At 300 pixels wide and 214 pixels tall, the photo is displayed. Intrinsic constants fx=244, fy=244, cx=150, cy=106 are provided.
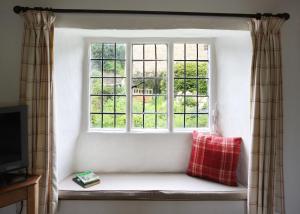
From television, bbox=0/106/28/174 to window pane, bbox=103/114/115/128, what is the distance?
3.03 feet

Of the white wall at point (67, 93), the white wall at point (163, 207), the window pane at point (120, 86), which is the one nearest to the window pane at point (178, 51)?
the window pane at point (120, 86)

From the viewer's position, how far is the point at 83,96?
262 centimetres

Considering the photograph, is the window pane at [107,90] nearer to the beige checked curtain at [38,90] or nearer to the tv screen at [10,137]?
the beige checked curtain at [38,90]

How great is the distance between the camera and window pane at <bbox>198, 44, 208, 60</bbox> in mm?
2678

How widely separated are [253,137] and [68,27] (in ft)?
5.97

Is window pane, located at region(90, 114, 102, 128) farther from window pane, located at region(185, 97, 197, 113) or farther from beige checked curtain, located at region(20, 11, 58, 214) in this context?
window pane, located at region(185, 97, 197, 113)

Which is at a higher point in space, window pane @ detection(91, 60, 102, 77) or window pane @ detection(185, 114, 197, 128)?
window pane @ detection(91, 60, 102, 77)

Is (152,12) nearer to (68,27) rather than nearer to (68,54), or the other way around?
(68,27)

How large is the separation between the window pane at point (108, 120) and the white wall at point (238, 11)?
90cm

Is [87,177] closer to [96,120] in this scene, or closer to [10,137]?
[96,120]

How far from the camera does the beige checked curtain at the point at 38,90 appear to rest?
6.41 feet

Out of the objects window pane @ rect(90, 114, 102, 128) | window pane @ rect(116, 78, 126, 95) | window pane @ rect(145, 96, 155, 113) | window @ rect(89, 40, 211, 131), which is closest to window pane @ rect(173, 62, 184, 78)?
window @ rect(89, 40, 211, 131)

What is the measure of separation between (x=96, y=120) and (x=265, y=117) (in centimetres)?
167

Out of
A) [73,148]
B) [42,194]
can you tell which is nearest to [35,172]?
[42,194]
